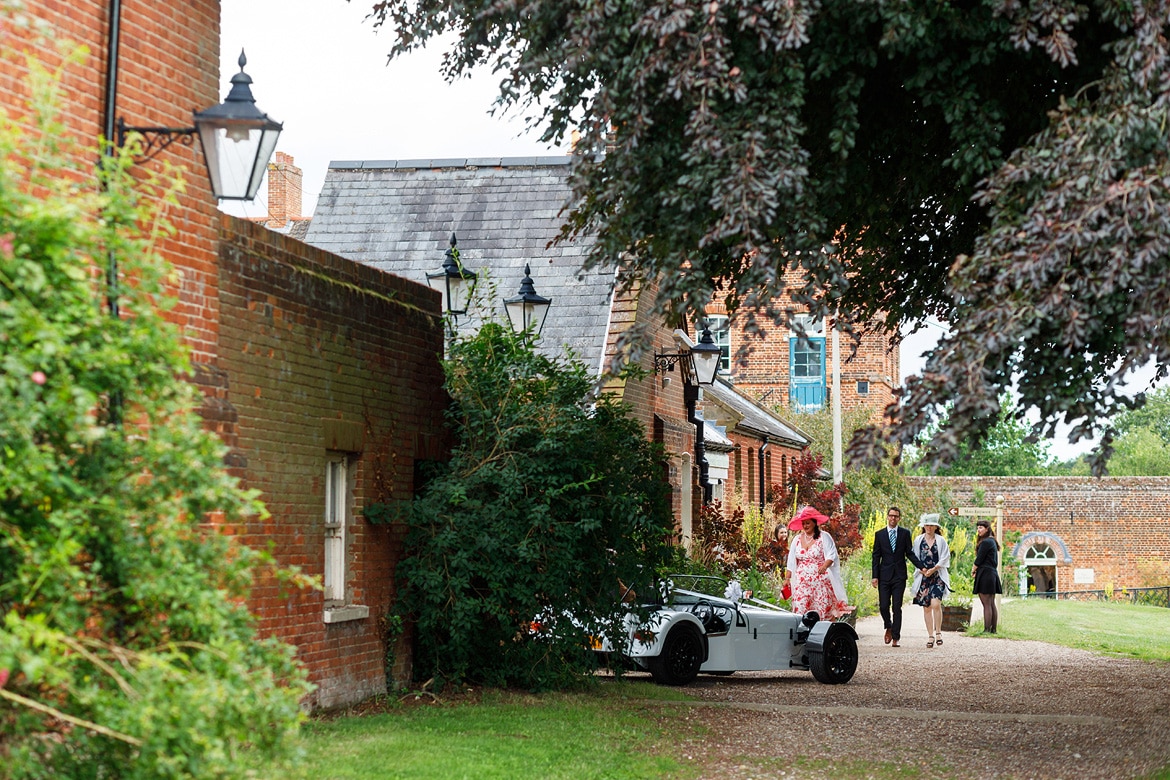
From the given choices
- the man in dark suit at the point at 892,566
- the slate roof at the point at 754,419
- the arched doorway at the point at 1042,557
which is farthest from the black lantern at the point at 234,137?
the arched doorway at the point at 1042,557

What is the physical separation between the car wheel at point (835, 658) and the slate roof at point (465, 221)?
19.7 feet

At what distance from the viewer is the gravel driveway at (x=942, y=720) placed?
383 inches

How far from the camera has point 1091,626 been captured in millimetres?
26219

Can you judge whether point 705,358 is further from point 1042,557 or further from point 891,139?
point 1042,557

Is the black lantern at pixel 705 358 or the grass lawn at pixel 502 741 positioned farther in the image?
the black lantern at pixel 705 358

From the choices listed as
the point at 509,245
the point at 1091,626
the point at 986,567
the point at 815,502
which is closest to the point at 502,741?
the point at 509,245

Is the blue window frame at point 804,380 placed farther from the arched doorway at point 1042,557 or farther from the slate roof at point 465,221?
the slate roof at point 465,221

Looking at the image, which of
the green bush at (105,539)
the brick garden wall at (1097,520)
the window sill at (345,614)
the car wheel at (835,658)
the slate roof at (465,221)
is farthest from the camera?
the brick garden wall at (1097,520)

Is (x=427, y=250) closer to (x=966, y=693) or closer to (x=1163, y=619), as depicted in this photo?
(x=966, y=693)

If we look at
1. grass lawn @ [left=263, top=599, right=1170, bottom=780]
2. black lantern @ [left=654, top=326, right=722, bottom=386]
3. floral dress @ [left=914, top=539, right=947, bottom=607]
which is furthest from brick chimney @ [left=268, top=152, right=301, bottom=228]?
grass lawn @ [left=263, top=599, right=1170, bottom=780]

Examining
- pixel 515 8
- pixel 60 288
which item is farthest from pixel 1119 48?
pixel 60 288

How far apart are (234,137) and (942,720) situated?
794 cm

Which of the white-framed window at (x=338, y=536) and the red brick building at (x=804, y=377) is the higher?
the red brick building at (x=804, y=377)

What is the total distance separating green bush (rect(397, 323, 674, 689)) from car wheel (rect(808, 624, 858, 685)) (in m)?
3.01
